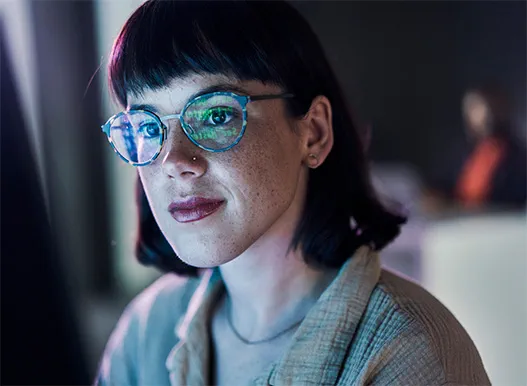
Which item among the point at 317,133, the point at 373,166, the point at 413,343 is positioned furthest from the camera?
the point at 373,166

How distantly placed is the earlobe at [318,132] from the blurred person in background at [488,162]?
6.52ft

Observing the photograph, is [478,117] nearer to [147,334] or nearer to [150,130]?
[147,334]

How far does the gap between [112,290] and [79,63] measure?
1.47m

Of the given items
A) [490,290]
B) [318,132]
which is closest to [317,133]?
[318,132]

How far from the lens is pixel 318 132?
0.96 m

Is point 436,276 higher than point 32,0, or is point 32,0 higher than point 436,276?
point 32,0

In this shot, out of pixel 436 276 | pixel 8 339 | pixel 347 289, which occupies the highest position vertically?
pixel 347 289

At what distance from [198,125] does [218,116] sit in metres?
0.03

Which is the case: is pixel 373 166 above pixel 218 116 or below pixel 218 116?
below

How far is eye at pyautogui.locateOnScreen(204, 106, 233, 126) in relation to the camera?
809 mm

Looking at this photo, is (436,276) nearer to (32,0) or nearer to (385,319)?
(385,319)

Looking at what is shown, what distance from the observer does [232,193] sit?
0.84 m

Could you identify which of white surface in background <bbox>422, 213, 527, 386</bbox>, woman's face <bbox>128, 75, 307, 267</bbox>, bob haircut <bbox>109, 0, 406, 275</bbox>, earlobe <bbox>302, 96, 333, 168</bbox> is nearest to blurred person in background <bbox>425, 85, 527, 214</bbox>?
white surface in background <bbox>422, 213, 527, 386</bbox>

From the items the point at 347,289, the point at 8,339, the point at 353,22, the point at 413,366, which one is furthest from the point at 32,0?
the point at 353,22
